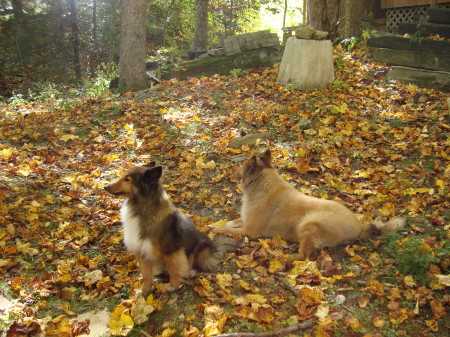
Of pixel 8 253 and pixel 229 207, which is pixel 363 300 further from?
pixel 8 253

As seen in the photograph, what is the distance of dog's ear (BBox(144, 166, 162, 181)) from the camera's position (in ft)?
12.5

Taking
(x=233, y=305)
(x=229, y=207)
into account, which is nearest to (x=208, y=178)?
(x=229, y=207)

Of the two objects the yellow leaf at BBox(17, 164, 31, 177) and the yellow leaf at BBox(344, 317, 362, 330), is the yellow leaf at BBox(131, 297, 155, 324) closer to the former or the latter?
the yellow leaf at BBox(344, 317, 362, 330)

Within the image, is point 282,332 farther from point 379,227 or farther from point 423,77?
point 423,77

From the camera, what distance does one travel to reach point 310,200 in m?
5.05

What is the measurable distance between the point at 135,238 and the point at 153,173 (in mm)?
803

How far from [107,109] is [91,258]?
20.3 feet

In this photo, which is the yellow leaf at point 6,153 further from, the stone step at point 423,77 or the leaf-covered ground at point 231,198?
the stone step at point 423,77

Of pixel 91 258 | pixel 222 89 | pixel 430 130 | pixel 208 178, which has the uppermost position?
pixel 222 89

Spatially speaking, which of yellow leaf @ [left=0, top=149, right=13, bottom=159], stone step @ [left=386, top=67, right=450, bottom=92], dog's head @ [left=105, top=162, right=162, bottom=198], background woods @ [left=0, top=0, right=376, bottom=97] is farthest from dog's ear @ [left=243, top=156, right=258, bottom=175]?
background woods @ [left=0, top=0, right=376, bottom=97]

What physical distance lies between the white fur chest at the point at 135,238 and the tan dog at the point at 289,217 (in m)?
1.60

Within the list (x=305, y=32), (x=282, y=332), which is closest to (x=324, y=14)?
(x=305, y=32)

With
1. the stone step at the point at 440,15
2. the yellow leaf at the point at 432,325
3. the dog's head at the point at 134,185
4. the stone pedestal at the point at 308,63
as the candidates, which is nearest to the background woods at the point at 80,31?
the stone pedestal at the point at 308,63

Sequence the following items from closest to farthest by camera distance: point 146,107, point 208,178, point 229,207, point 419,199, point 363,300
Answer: point 363,300 < point 419,199 < point 229,207 < point 208,178 < point 146,107
